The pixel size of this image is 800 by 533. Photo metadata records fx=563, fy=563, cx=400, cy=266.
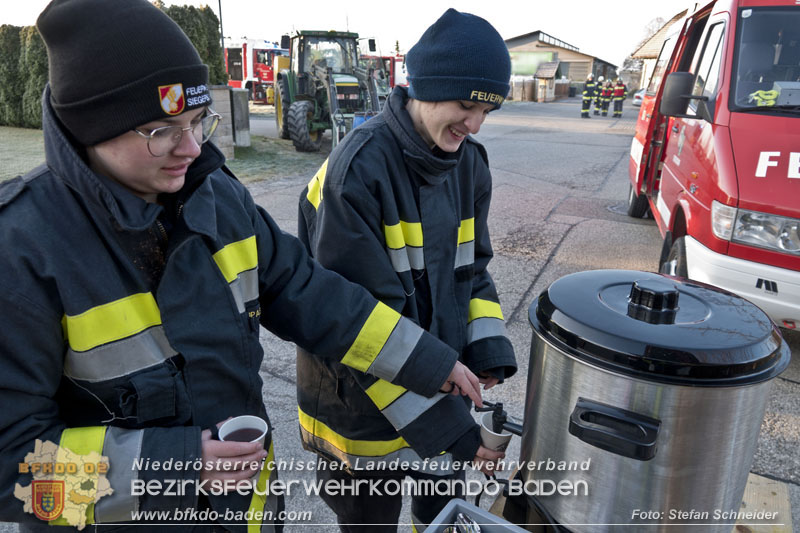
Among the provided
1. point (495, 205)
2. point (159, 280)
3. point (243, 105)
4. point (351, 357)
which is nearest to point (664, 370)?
point (351, 357)

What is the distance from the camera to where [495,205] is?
25.0 ft

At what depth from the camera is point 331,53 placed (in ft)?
42.1

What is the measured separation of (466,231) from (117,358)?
102cm

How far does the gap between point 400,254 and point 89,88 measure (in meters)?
0.81

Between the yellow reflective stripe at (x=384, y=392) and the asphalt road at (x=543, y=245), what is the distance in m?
1.15

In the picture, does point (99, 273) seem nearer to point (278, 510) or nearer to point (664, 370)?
point (278, 510)

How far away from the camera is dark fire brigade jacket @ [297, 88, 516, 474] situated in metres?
1.48

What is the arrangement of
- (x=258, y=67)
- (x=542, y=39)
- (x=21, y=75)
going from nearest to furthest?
1. (x=21, y=75)
2. (x=258, y=67)
3. (x=542, y=39)

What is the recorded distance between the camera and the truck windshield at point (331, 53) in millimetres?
12727

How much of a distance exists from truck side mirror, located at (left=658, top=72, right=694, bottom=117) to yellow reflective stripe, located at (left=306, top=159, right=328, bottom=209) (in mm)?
2880

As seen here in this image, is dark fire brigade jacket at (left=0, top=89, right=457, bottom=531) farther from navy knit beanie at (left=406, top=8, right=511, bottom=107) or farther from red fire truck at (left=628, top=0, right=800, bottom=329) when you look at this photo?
red fire truck at (left=628, top=0, right=800, bottom=329)

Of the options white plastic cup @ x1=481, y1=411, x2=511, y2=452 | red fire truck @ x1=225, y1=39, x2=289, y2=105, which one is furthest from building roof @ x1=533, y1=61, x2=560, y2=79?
white plastic cup @ x1=481, y1=411, x2=511, y2=452

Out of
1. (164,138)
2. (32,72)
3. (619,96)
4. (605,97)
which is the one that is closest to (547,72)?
(605,97)

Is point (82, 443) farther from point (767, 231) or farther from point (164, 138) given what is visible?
point (767, 231)
